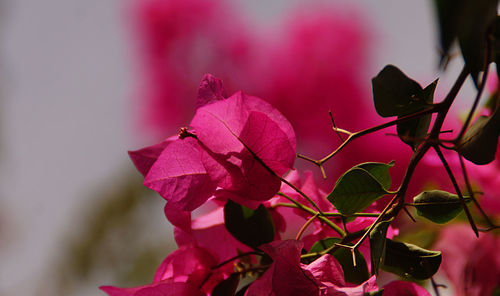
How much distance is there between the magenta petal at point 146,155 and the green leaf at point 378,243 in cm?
9

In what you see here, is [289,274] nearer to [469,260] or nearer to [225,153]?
[225,153]

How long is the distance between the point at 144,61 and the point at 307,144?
2.08 ft

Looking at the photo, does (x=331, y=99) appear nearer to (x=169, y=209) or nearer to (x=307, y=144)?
(x=307, y=144)

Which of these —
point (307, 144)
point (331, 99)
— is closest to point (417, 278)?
point (307, 144)

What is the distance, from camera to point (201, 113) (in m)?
0.18

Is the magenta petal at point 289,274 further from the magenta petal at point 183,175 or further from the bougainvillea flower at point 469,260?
the bougainvillea flower at point 469,260

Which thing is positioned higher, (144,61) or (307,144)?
(144,61)

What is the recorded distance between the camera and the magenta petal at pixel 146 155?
206 millimetres

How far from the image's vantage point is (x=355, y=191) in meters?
0.18

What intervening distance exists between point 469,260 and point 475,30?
277mm

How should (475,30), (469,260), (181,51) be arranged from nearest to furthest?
(475,30) < (469,260) < (181,51)

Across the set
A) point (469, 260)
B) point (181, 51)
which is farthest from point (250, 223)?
point (181, 51)

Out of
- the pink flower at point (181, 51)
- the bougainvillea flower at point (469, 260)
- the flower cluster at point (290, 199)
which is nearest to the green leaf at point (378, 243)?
the flower cluster at point (290, 199)

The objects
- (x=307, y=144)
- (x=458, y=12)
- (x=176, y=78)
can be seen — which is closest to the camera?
(x=458, y=12)
